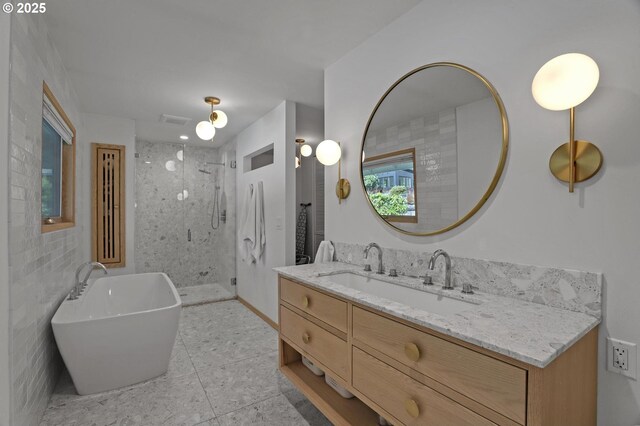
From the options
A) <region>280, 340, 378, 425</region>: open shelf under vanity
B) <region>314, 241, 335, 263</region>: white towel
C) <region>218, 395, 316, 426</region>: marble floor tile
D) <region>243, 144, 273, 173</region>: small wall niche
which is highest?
<region>243, 144, 273, 173</region>: small wall niche

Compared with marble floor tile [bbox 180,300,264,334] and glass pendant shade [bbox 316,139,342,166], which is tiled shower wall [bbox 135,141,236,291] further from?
glass pendant shade [bbox 316,139,342,166]

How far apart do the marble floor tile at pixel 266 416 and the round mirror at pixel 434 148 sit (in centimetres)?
136

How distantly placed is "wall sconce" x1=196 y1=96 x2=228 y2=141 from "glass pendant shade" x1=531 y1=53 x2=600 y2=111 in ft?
8.62

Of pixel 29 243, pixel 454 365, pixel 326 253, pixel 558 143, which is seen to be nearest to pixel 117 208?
pixel 29 243

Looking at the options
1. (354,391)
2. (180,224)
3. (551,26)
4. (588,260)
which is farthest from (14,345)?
(180,224)

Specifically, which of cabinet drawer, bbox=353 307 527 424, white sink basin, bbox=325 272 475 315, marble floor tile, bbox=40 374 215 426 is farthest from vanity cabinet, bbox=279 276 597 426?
marble floor tile, bbox=40 374 215 426

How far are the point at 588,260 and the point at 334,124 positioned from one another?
1.86m

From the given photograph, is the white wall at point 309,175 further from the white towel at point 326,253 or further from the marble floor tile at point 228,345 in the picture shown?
the white towel at point 326,253

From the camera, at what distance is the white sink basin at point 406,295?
1.48 m

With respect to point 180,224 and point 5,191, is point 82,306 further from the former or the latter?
point 180,224

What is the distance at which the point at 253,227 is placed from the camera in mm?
3908

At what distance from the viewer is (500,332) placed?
101 centimetres

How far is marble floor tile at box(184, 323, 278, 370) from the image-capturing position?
2781mm

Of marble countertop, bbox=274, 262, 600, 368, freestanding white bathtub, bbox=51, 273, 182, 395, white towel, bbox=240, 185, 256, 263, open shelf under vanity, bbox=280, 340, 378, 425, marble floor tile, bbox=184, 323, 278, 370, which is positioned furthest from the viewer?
white towel, bbox=240, 185, 256, 263
